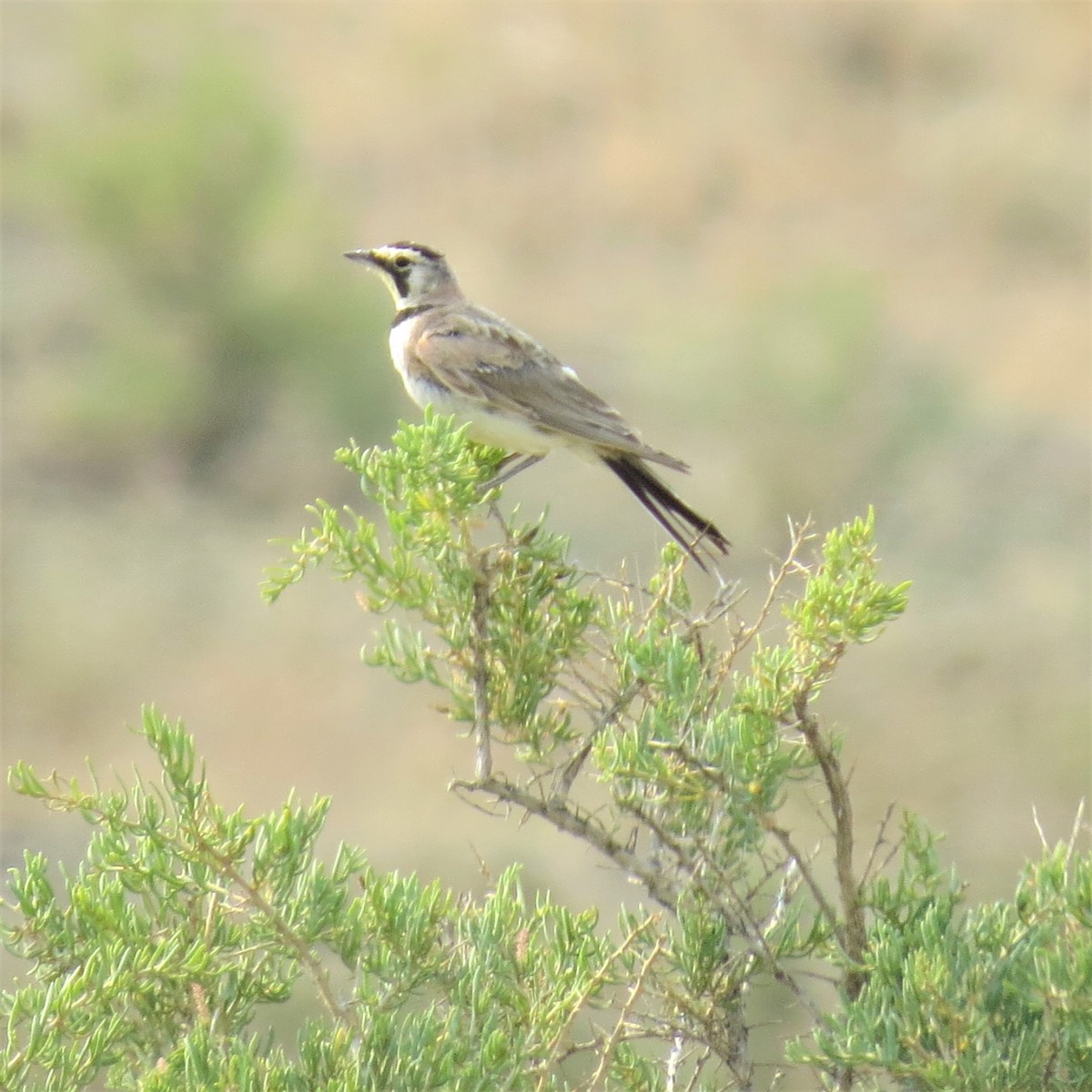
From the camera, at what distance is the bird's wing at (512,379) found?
5074 millimetres

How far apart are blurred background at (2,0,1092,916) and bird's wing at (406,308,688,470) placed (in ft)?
8.98

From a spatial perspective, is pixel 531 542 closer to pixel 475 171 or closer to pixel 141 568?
pixel 141 568

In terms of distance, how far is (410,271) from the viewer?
6.04m

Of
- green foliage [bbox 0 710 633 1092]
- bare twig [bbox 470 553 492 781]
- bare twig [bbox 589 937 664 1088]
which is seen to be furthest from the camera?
bare twig [bbox 470 553 492 781]

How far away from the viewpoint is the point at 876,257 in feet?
109

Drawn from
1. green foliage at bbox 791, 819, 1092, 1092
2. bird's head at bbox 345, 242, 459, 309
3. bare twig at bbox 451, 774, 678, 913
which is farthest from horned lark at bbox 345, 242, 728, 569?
green foliage at bbox 791, 819, 1092, 1092

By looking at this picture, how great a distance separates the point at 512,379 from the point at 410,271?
0.91m

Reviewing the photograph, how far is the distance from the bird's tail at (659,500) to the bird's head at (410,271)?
3.75 ft

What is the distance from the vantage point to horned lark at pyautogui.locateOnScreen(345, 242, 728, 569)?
4957 mm

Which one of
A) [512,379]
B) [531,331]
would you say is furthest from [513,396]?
[531,331]

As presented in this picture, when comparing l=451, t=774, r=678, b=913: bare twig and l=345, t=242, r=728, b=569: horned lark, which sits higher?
l=345, t=242, r=728, b=569: horned lark

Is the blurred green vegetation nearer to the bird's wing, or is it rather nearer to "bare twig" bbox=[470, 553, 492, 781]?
the bird's wing

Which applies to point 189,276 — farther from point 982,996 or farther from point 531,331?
point 982,996

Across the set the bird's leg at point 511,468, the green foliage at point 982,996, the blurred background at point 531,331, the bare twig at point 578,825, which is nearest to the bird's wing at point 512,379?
the bird's leg at point 511,468
